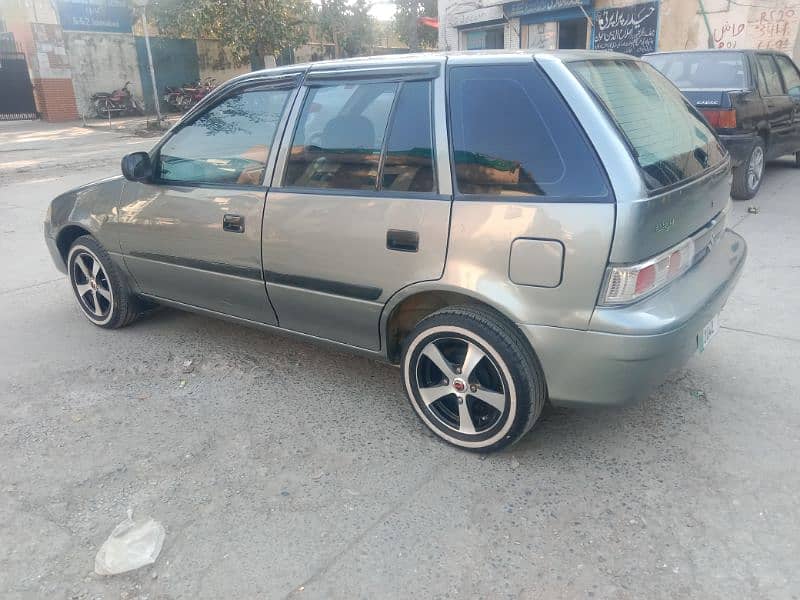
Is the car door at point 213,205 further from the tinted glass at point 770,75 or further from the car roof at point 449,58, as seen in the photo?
the tinted glass at point 770,75

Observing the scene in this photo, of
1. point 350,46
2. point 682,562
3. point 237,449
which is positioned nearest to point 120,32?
point 350,46

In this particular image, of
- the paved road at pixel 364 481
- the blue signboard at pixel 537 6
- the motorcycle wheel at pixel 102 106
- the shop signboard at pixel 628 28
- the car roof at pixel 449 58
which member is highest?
the blue signboard at pixel 537 6

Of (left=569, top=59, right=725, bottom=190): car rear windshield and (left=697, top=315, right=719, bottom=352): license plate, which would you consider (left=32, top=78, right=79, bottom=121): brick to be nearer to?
(left=569, top=59, right=725, bottom=190): car rear windshield

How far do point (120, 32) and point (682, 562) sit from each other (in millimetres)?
25237

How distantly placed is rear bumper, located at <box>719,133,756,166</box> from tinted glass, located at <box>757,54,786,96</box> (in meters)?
0.93

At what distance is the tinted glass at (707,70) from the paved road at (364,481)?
4.14 metres

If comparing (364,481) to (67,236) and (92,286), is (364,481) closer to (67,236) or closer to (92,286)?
(92,286)

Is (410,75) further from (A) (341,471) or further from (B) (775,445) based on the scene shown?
(B) (775,445)

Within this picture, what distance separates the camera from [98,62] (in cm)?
2228

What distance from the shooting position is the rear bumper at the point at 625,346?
246 centimetres

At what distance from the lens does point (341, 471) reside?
288cm

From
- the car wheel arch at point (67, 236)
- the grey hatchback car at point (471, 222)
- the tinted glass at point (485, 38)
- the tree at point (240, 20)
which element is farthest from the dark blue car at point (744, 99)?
the tree at point (240, 20)

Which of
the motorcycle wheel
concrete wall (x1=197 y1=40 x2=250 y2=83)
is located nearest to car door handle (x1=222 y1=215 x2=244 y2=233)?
the motorcycle wheel

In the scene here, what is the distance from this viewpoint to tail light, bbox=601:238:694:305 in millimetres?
2426
